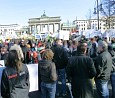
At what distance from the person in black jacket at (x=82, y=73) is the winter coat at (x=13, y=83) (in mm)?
1516

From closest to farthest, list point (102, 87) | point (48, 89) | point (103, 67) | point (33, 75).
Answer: point (48, 89)
point (103, 67)
point (102, 87)
point (33, 75)

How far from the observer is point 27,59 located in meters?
12.9

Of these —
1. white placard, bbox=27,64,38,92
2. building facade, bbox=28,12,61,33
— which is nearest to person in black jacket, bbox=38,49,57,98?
white placard, bbox=27,64,38,92

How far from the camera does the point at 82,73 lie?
623cm

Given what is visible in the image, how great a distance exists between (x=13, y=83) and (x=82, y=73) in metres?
1.83

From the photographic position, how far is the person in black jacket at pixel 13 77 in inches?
195

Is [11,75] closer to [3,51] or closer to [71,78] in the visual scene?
[71,78]

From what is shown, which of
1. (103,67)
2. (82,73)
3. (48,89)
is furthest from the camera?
(103,67)

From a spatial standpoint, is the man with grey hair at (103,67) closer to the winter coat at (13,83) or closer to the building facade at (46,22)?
the winter coat at (13,83)

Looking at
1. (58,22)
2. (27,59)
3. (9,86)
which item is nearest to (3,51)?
(27,59)

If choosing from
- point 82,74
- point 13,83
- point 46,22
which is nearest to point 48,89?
point 82,74

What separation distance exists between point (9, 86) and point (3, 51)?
5581 millimetres

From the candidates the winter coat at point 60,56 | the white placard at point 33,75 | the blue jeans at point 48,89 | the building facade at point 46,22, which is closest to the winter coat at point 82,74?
the blue jeans at point 48,89

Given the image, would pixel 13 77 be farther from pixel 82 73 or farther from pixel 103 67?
pixel 103 67
